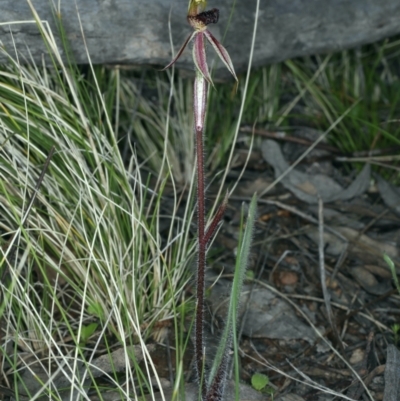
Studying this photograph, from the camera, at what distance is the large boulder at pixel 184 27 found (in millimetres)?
2682

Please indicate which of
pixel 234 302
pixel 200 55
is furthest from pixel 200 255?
pixel 200 55

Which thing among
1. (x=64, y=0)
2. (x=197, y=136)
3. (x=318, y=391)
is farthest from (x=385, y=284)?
(x=64, y=0)

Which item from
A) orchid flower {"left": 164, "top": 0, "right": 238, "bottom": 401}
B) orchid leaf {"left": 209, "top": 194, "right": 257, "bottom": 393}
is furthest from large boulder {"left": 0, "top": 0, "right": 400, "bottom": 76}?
orchid leaf {"left": 209, "top": 194, "right": 257, "bottom": 393}

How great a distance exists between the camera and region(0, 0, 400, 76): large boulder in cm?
268

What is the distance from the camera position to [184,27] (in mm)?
2951

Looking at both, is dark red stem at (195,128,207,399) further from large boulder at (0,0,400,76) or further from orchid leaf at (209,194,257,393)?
large boulder at (0,0,400,76)

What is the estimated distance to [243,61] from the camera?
3145 millimetres

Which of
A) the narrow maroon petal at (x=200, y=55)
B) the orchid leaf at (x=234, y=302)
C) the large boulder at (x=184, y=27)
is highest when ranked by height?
the narrow maroon petal at (x=200, y=55)

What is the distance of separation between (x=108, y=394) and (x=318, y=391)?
648 millimetres

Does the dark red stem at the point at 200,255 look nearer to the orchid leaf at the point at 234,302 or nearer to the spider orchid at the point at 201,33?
the orchid leaf at the point at 234,302

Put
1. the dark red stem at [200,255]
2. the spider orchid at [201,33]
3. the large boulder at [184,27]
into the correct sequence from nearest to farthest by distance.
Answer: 1. the spider orchid at [201,33]
2. the dark red stem at [200,255]
3. the large boulder at [184,27]

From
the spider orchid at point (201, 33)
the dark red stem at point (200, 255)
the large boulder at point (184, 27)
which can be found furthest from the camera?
the large boulder at point (184, 27)

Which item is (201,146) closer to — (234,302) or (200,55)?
(200,55)

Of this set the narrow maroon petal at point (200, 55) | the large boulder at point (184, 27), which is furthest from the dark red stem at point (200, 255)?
the large boulder at point (184, 27)
